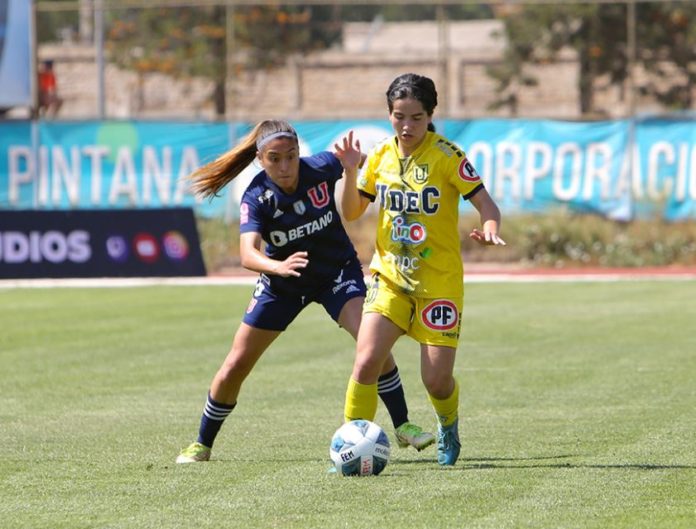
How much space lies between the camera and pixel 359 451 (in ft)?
25.4

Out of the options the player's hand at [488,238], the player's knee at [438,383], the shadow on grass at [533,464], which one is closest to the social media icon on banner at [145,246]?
the shadow on grass at [533,464]

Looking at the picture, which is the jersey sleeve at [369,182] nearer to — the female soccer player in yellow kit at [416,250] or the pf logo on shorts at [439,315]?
the female soccer player in yellow kit at [416,250]

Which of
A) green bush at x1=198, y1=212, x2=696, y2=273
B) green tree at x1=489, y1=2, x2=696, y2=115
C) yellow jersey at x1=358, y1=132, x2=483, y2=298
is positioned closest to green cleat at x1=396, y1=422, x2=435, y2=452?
yellow jersey at x1=358, y1=132, x2=483, y2=298

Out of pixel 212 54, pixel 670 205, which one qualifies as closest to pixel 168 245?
pixel 670 205

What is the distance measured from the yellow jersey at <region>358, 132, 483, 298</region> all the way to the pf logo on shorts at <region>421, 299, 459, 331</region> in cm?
5

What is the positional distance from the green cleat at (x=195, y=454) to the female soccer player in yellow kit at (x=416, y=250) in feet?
3.24

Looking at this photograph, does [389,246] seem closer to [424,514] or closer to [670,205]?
→ [424,514]

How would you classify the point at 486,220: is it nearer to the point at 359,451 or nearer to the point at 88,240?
the point at 359,451

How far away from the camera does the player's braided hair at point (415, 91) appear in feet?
25.4

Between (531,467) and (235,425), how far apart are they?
2828 millimetres

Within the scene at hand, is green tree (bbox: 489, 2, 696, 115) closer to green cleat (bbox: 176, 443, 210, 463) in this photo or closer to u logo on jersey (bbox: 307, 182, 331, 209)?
u logo on jersey (bbox: 307, 182, 331, 209)

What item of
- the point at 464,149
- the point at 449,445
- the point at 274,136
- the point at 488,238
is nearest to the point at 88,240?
the point at 464,149

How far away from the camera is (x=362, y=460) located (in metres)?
7.76

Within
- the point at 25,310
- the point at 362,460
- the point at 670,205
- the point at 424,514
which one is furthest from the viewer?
the point at 670,205
